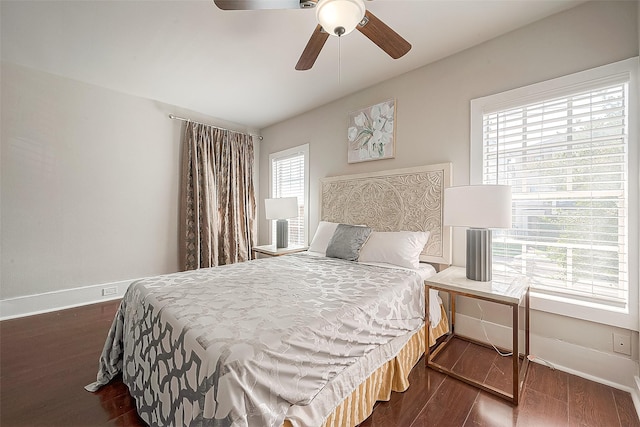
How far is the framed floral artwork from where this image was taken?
9.39 feet

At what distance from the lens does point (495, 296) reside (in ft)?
5.24

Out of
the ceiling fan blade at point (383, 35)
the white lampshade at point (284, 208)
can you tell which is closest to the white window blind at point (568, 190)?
the ceiling fan blade at point (383, 35)

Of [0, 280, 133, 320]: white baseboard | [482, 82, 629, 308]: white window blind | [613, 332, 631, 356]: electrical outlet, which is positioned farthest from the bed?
[0, 280, 133, 320]: white baseboard

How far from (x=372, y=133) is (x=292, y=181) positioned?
5.39ft

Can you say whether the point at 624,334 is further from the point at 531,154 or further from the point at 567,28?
the point at 567,28

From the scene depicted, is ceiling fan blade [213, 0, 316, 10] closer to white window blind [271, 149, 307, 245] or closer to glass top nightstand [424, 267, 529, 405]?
glass top nightstand [424, 267, 529, 405]

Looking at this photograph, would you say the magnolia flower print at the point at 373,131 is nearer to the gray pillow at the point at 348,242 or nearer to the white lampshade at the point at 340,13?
the gray pillow at the point at 348,242

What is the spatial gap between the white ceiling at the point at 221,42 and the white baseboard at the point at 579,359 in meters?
2.46

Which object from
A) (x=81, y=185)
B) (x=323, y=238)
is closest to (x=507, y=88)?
(x=323, y=238)

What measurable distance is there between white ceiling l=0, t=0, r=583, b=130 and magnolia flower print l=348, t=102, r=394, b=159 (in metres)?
0.35

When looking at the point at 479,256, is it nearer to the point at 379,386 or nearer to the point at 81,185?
the point at 379,386

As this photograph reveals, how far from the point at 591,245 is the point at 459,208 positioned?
0.91 meters

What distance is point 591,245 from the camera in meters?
1.79

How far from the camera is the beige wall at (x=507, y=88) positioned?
5.68ft
